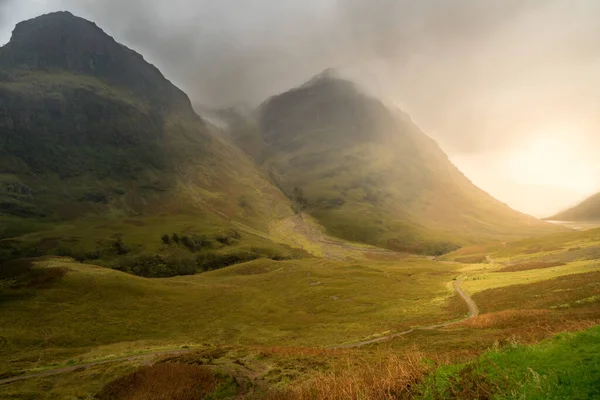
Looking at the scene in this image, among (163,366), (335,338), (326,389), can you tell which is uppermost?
(326,389)

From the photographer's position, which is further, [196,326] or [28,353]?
[196,326]

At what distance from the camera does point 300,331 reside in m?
59.2

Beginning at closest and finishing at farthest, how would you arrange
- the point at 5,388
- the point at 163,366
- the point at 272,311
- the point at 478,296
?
the point at 163,366 < the point at 5,388 < the point at 478,296 < the point at 272,311

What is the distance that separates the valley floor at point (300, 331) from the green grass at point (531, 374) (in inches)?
2.4

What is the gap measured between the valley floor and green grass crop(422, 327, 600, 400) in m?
0.06

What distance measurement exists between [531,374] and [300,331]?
5149cm

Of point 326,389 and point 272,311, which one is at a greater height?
point 326,389

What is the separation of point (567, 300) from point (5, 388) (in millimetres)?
63719

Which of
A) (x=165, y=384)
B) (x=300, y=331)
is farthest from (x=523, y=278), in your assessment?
(x=165, y=384)

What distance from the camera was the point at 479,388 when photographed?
11344 millimetres

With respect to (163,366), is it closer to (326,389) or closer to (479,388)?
(326,389)

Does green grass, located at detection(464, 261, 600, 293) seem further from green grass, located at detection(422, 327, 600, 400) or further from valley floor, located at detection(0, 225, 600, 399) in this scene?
green grass, located at detection(422, 327, 600, 400)

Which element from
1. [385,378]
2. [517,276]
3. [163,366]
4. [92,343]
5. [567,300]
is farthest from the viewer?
[517,276]

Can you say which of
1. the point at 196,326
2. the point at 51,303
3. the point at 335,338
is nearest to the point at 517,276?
the point at 335,338
